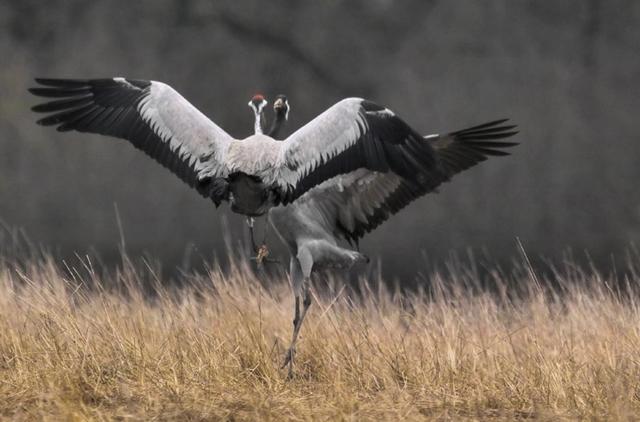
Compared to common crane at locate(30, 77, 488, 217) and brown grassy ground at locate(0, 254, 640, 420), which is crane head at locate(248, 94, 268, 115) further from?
brown grassy ground at locate(0, 254, 640, 420)

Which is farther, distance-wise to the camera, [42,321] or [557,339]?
[557,339]

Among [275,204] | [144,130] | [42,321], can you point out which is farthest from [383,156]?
[42,321]

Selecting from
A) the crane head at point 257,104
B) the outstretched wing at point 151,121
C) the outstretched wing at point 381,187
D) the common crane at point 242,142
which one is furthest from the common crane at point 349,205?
the outstretched wing at point 151,121

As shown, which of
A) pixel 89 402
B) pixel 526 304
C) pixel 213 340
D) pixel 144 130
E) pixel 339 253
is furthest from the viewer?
pixel 526 304

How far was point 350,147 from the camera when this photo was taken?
204 inches

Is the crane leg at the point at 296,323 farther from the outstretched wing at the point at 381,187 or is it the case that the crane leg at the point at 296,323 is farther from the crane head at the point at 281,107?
the crane head at the point at 281,107

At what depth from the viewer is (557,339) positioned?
17.8 feet

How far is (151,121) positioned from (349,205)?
108 cm

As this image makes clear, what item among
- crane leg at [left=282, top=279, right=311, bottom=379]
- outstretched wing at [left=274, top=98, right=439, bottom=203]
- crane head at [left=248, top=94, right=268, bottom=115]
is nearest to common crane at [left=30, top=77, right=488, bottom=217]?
outstretched wing at [left=274, top=98, right=439, bottom=203]

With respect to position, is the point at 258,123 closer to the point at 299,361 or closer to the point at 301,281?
the point at 301,281

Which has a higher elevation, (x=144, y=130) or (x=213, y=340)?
(x=144, y=130)

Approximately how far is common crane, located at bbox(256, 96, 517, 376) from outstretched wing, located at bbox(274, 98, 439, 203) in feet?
1.27

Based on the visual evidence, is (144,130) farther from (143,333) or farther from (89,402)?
(89,402)

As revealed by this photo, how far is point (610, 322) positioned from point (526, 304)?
3.25 ft
